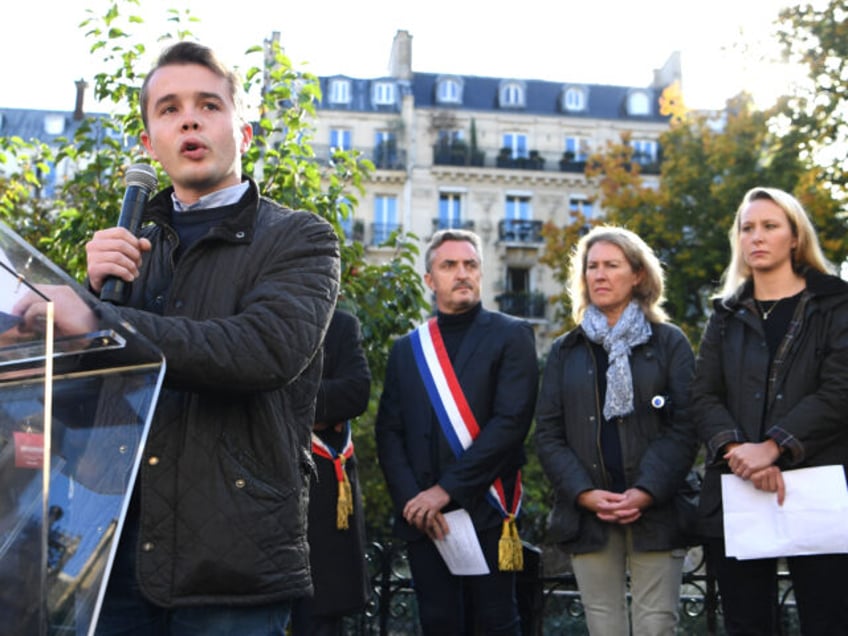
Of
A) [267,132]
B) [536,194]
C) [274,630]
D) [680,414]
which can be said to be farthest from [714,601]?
[536,194]

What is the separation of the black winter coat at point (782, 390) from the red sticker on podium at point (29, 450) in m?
3.35

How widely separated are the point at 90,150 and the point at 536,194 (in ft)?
114

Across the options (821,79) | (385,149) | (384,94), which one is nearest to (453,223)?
(385,149)

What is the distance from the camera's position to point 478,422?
201 inches

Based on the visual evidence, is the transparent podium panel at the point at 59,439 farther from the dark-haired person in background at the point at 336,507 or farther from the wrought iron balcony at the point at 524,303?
the wrought iron balcony at the point at 524,303

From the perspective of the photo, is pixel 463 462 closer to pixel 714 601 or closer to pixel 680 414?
pixel 680 414

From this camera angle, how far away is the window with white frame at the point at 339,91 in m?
42.3

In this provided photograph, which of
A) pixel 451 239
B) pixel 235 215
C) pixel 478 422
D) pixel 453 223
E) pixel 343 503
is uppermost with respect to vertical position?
pixel 453 223

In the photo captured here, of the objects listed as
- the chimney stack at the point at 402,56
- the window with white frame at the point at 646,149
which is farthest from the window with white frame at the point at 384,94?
the window with white frame at the point at 646,149

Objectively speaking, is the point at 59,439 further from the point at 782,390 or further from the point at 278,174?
the point at 278,174

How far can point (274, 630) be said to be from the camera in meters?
2.18

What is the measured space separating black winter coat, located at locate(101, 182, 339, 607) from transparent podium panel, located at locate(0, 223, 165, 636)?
280mm

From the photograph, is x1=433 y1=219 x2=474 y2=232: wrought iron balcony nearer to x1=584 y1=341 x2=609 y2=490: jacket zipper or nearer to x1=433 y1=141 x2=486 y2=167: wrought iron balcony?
x1=433 y1=141 x2=486 y2=167: wrought iron balcony

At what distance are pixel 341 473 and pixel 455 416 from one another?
0.68 meters
